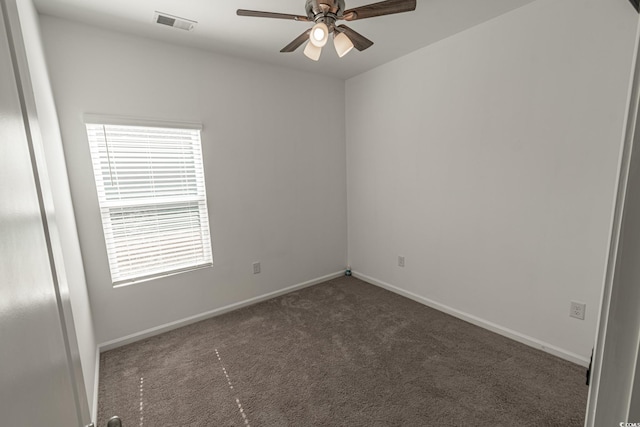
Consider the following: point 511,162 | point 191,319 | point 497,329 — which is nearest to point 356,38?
point 511,162

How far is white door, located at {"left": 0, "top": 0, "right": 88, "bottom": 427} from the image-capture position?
38 cm

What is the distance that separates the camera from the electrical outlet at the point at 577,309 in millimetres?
Answer: 2031

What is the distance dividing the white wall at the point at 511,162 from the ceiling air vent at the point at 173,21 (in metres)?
1.96

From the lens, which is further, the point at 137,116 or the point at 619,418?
the point at 137,116

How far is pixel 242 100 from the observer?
2904mm

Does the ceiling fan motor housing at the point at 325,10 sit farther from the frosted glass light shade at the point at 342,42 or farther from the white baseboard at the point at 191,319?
the white baseboard at the point at 191,319

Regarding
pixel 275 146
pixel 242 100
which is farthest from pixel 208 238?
pixel 242 100

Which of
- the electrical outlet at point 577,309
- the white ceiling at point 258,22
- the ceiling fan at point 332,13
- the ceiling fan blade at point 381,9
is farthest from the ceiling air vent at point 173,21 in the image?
the electrical outlet at point 577,309

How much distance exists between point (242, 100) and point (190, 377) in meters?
2.51

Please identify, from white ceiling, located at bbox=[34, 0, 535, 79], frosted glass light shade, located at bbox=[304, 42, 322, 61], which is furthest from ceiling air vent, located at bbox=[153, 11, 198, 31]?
frosted glass light shade, located at bbox=[304, 42, 322, 61]

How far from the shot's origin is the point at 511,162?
2.30 metres

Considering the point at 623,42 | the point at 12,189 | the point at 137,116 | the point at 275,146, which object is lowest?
the point at 12,189

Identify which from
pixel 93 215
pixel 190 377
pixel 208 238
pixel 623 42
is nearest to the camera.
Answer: pixel 623 42

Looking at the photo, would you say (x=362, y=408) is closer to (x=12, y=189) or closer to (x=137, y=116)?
(x=12, y=189)
